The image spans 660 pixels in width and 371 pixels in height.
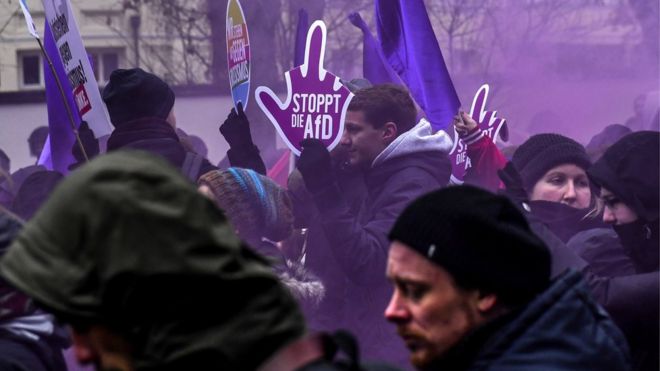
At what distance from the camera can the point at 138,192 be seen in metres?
1.41

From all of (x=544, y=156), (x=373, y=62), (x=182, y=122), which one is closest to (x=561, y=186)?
(x=544, y=156)

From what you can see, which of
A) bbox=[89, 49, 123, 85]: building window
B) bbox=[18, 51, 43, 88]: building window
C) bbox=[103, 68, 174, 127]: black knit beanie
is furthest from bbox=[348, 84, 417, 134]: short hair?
bbox=[89, 49, 123, 85]: building window

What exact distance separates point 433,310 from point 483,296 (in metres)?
0.09

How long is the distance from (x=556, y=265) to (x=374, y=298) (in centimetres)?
113

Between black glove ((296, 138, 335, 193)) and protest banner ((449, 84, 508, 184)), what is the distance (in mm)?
1397

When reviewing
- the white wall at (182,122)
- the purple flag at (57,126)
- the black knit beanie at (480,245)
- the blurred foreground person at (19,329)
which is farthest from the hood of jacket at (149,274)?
the white wall at (182,122)

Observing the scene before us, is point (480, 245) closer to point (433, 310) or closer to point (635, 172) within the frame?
point (433, 310)

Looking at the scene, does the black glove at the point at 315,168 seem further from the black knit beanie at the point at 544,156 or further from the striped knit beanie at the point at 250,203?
the black knit beanie at the point at 544,156

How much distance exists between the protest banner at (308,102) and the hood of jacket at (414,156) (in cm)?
38

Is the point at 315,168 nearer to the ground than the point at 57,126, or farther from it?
farther from it

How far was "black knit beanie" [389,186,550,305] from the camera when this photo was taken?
2178mm

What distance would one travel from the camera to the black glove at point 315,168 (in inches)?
156

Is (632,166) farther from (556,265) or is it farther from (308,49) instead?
(308,49)

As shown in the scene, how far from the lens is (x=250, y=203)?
3734 millimetres
